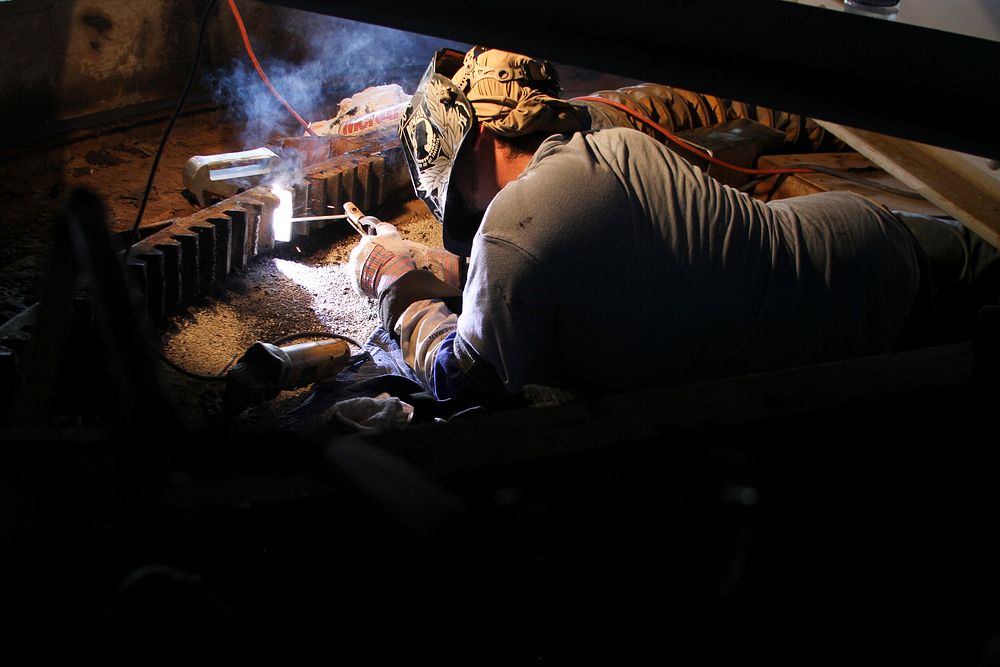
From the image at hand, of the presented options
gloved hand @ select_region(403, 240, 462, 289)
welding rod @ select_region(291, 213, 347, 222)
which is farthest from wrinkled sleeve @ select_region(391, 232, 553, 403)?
welding rod @ select_region(291, 213, 347, 222)

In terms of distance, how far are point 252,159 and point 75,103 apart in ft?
6.99

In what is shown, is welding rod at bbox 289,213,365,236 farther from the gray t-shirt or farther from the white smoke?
the white smoke

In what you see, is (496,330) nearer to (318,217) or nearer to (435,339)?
(435,339)

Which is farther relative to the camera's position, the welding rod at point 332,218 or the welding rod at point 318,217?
the welding rod at point 318,217

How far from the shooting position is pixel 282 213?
420cm

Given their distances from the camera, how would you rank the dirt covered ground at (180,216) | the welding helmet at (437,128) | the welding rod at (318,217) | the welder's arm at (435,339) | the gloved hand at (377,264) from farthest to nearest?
the welding rod at (318,217), the gloved hand at (377,264), the dirt covered ground at (180,216), the welding helmet at (437,128), the welder's arm at (435,339)

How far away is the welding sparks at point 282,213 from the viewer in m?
4.20

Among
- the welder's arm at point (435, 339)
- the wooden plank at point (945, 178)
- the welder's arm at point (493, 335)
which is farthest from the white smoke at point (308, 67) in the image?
the wooden plank at point (945, 178)

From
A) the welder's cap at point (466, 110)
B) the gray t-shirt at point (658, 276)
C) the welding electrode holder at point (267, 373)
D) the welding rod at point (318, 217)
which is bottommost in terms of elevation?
the welding electrode holder at point (267, 373)

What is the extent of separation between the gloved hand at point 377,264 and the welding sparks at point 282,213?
0.68 metres

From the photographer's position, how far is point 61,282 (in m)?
1.30

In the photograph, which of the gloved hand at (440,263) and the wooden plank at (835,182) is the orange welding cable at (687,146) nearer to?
the wooden plank at (835,182)

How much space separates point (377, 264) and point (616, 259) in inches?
64.6

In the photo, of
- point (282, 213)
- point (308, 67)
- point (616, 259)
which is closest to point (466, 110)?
point (616, 259)
